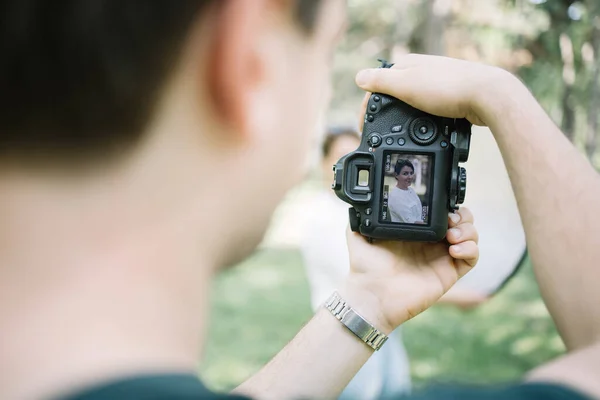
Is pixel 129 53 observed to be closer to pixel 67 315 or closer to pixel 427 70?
pixel 67 315

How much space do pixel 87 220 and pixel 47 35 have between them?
→ 0.13 meters

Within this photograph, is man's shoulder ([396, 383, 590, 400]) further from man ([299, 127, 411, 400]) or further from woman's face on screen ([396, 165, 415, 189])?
man ([299, 127, 411, 400])

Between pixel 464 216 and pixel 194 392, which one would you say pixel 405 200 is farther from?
pixel 194 392

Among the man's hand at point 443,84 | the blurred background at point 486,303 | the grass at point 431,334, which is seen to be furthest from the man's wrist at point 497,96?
the grass at point 431,334

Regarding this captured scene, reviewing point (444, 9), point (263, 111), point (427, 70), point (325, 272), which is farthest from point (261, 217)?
point (444, 9)

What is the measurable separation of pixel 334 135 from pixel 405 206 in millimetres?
1880

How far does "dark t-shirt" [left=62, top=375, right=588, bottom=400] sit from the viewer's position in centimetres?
42

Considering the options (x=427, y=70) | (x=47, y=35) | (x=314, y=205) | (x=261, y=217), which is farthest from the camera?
(x=314, y=205)

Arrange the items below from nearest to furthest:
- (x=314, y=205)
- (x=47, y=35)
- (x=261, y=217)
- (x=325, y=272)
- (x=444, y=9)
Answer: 1. (x=47, y=35)
2. (x=261, y=217)
3. (x=325, y=272)
4. (x=314, y=205)
5. (x=444, y=9)

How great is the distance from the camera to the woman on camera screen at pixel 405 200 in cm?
103

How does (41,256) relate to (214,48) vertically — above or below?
below

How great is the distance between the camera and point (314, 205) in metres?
2.72

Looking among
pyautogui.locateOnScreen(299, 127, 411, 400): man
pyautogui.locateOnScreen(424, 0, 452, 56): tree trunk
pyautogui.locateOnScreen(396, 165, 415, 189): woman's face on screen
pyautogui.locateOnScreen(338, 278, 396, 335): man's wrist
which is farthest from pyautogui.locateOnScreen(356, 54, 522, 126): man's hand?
pyautogui.locateOnScreen(424, 0, 452, 56): tree trunk

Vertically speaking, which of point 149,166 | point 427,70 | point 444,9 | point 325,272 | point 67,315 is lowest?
point 325,272
